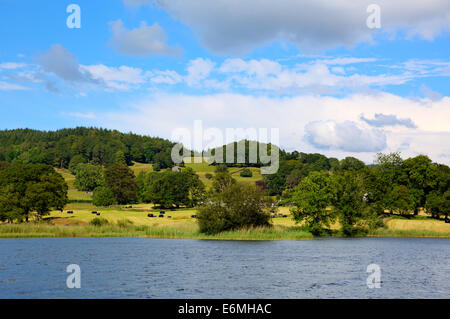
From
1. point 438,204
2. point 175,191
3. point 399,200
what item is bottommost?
point 438,204

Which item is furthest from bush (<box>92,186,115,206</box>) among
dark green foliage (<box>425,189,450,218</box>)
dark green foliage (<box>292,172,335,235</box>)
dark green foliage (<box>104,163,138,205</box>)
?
dark green foliage (<box>425,189,450,218</box>)

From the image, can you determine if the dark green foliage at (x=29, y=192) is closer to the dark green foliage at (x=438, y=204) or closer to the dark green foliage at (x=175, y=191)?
the dark green foliage at (x=175, y=191)

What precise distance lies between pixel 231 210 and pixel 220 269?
35236 mm

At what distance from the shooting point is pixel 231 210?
87.7 m

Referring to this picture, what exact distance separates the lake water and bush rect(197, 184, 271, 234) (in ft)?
20.0

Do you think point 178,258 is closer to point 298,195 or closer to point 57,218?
point 298,195

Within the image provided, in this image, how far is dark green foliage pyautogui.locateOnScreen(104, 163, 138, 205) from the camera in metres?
189

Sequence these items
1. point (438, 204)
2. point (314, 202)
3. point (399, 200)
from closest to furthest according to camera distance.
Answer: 1. point (314, 202)
2. point (399, 200)
3. point (438, 204)

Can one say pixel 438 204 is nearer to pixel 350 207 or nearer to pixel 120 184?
pixel 350 207

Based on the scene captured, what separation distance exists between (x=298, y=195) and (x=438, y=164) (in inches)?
3137

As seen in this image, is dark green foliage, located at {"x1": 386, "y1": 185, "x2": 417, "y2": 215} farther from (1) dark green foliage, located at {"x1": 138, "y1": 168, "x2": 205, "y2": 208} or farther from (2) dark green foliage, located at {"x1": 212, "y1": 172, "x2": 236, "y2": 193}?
(1) dark green foliage, located at {"x1": 138, "y1": 168, "x2": 205, "y2": 208}

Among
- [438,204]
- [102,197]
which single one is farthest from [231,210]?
[102,197]

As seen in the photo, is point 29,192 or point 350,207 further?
point 29,192

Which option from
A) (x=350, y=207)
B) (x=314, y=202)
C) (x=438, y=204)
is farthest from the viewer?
(x=438, y=204)
